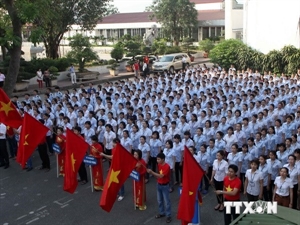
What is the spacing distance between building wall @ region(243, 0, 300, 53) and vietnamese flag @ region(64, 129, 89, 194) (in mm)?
16333

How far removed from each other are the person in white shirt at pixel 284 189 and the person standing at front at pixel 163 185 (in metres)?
1.78

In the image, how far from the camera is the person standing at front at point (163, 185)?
6.29 meters

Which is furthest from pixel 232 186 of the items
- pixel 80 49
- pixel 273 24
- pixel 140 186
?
pixel 80 49

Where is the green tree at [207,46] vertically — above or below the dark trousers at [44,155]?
above

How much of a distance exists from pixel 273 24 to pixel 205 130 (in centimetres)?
1471

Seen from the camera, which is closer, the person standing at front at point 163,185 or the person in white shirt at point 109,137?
the person standing at front at point 163,185

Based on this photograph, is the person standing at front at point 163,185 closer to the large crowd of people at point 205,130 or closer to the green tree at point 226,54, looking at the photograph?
the large crowd of people at point 205,130

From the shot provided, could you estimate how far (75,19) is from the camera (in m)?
25.2

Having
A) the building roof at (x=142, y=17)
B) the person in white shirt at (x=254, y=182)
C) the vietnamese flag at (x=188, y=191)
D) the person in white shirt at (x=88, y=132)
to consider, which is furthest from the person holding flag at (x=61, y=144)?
the building roof at (x=142, y=17)

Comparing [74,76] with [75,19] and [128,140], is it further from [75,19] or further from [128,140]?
[128,140]

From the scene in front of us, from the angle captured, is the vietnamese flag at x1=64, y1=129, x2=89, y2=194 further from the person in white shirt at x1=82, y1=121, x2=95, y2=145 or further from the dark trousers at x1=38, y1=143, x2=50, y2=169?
the dark trousers at x1=38, y1=143, x2=50, y2=169

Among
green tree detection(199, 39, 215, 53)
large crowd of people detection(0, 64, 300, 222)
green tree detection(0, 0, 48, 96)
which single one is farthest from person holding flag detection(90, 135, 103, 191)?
green tree detection(199, 39, 215, 53)

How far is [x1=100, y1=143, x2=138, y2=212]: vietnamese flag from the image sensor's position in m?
6.02

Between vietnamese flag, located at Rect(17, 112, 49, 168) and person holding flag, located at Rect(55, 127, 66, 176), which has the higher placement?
vietnamese flag, located at Rect(17, 112, 49, 168)
